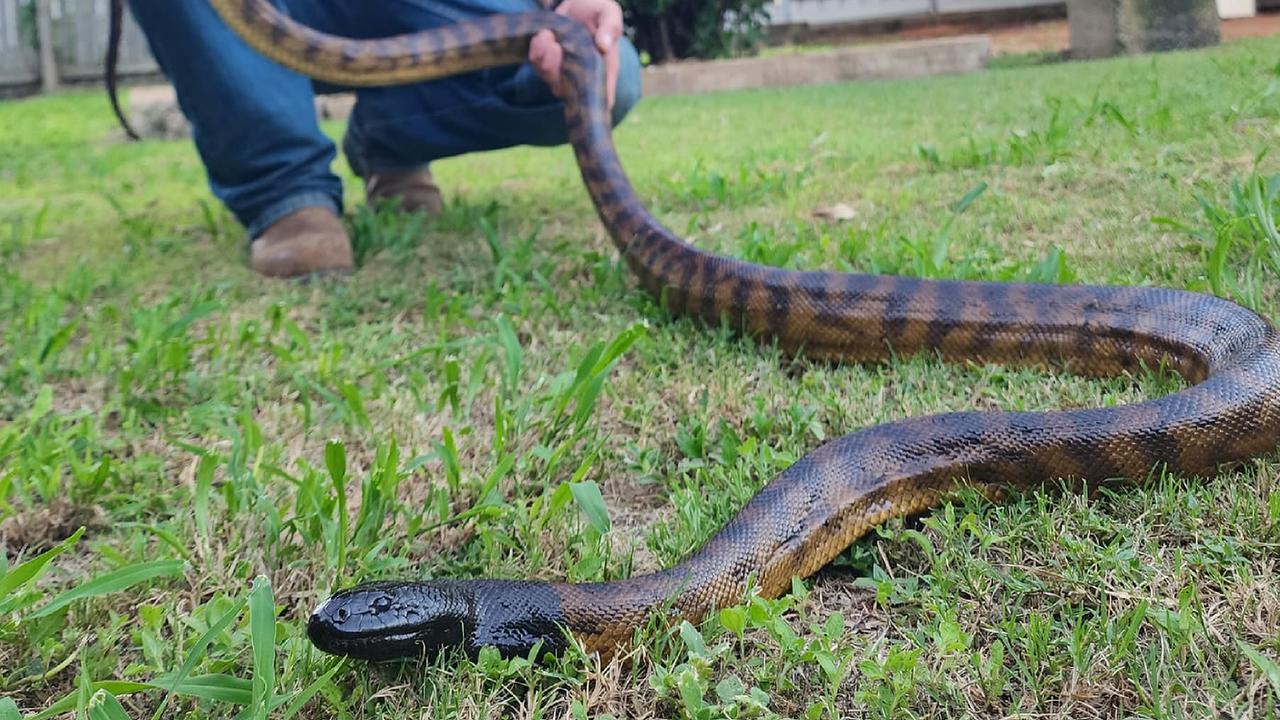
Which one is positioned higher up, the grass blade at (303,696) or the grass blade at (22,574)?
the grass blade at (22,574)

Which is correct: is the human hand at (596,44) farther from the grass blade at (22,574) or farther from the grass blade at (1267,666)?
the grass blade at (1267,666)

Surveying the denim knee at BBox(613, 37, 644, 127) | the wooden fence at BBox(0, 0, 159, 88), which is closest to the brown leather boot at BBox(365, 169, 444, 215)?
the denim knee at BBox(613, 37, 644, 127)

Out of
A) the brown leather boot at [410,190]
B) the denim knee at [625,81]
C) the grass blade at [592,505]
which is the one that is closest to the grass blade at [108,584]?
the grass blade at [592,505]

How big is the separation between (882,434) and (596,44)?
2.28m

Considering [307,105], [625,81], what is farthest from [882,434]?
[307,105]

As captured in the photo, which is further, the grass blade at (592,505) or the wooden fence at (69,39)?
the wooden fence at (69,39)

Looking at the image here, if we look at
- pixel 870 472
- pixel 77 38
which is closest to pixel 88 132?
pixel 77 38

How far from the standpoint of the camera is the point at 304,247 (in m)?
3.49

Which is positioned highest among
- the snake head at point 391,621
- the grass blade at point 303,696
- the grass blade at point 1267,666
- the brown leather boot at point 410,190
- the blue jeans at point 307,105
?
the blue jeans at point 307,105

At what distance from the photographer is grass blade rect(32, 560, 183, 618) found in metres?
1.43

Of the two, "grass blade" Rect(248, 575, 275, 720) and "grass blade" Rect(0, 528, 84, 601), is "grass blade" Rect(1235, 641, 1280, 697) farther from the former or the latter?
"grass blade" Rect(0, 528, 84, 601)

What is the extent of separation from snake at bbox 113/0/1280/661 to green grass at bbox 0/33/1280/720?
0.06 m

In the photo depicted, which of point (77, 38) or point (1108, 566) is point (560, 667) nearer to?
point (1108, 566)

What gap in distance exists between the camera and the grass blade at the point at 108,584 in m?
1.43
